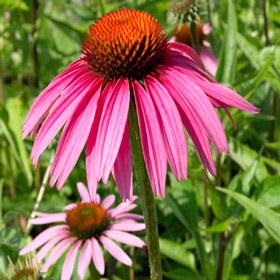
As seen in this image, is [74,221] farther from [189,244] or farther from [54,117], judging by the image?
[54,117]

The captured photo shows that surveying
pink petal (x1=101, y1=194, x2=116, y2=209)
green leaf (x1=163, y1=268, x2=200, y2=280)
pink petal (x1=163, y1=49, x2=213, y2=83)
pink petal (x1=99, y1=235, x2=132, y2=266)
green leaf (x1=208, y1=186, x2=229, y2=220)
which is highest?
pink petal (x1=163, y1=49, x2=213, y2=83)

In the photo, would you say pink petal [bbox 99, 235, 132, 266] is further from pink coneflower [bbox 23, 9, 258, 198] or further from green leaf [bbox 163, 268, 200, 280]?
pink coneflower [bbox 23, 9, 258, 198]

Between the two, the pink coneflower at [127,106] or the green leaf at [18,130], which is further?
the green leaf at [18,130]

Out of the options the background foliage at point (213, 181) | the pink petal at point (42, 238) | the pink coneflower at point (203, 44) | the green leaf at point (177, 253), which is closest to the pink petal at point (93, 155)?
the background foliage at point (213, 181)

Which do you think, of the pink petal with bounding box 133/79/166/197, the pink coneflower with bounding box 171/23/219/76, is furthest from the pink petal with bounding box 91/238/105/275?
the pink coneflower with bounding box 171/23/219/76

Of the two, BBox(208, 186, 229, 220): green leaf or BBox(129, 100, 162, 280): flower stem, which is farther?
BBox(208, 186, 229, 220): green leaf

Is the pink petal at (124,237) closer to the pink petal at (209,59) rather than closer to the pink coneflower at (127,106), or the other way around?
the pink coneflower at (127,106)
